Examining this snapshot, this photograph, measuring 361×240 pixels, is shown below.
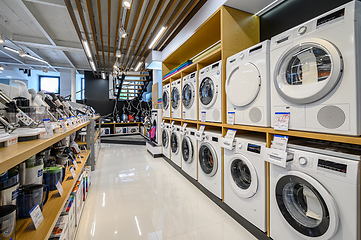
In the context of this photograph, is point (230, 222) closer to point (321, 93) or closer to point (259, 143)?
point (259, 143)

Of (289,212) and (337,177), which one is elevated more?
(337,177)

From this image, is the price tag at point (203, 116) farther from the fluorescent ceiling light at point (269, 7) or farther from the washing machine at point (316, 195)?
the fluorescent ceiling light at point (269, 7)

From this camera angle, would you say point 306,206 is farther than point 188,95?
No

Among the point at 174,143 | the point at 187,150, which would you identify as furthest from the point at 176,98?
the point at 187,150

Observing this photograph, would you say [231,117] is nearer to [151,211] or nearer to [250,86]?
[250,86]

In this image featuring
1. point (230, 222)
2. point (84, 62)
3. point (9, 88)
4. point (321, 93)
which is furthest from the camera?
point (84, 62)

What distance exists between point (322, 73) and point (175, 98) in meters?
2.85

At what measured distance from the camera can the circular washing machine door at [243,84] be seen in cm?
173

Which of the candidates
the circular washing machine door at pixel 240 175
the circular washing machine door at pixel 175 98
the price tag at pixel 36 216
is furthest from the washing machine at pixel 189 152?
the price tag at pixel 36 216

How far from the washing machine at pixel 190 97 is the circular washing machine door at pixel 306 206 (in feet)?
5.95

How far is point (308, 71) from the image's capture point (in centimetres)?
128

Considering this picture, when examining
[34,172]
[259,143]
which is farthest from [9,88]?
[259,143]

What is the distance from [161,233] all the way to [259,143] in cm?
142

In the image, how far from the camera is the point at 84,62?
8117 millimetres
